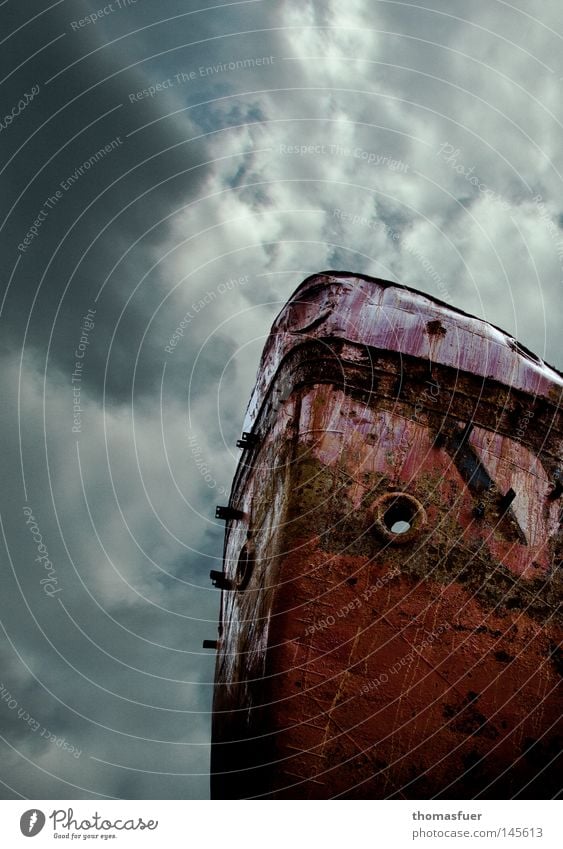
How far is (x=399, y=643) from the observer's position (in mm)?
4414

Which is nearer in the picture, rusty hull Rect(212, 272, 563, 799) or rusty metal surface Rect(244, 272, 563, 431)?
rusty hull Rect(212, 272, 563, 799)

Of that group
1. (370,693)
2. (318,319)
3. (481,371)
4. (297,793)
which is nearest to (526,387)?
(481,371)

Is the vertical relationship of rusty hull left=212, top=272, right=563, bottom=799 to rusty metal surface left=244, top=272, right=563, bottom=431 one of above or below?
below

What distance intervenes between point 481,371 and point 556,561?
1950 mm

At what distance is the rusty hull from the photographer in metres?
4.21

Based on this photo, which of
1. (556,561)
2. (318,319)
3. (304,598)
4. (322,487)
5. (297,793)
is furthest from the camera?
(318,319)

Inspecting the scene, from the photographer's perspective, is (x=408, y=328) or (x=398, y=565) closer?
(x=398, y=565)

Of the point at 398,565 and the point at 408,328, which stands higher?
the point at 408,328

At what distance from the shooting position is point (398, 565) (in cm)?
468

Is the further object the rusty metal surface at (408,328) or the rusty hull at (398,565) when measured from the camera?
the rusty metal surface at (408,328)

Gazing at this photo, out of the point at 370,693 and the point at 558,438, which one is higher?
the point at 558,438

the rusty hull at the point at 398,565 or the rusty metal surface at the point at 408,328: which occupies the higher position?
the rusty metal surface at the point at 408,328

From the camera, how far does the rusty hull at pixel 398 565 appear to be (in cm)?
421

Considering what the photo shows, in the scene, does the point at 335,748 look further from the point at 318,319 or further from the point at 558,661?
the point at 318,319
